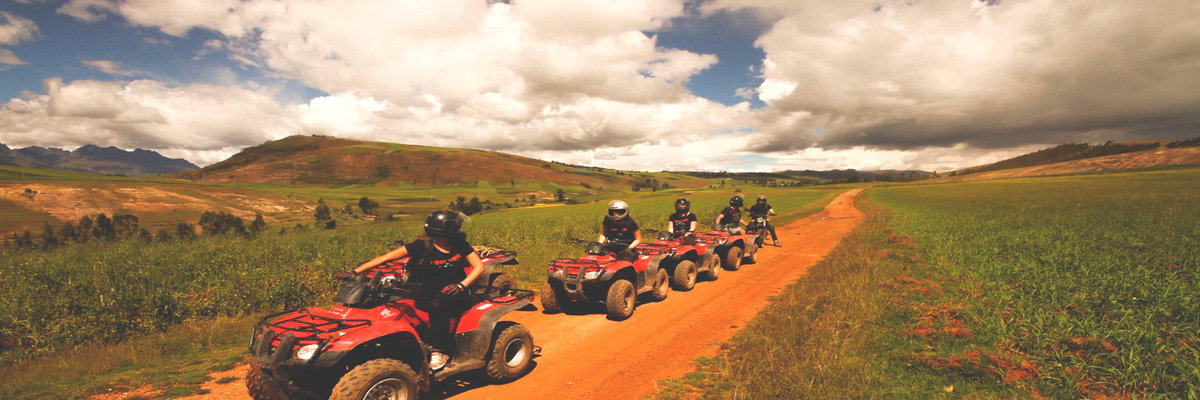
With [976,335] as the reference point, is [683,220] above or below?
above

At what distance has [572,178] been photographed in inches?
6540

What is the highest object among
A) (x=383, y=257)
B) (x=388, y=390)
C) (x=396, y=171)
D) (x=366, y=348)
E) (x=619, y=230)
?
(x=396, y=171)

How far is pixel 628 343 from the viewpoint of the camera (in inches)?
256

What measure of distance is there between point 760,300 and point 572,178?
158347 millimetres

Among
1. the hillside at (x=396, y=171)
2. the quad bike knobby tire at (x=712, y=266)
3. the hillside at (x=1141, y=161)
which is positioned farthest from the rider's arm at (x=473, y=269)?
the hillside at (x=396, y=171)

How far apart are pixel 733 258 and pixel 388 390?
10.1m

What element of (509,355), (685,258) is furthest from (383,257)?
(685,258)

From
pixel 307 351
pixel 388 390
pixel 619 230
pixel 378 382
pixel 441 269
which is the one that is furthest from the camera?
pixel 619 230

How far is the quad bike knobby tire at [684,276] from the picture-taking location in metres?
9.70

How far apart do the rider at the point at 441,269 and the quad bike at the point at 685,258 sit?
5.19 meters

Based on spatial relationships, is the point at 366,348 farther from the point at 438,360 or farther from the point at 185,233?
the point at 185,233

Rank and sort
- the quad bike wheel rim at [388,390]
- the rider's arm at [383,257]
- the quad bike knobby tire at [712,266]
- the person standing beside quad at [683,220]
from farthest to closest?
the person standing beside quad at [683,220] → the quad bike knobby tire at [712,266] → the rider's arm at [383,257] → the quad bike wheel rim at [388,390]

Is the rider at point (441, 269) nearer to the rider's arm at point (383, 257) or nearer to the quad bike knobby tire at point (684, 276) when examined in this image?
the rider's arm at point (383, 257)

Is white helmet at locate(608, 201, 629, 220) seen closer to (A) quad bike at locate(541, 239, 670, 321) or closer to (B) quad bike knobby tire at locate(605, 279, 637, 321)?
(A) quad bike at locate(541, 239, 670, 321)
